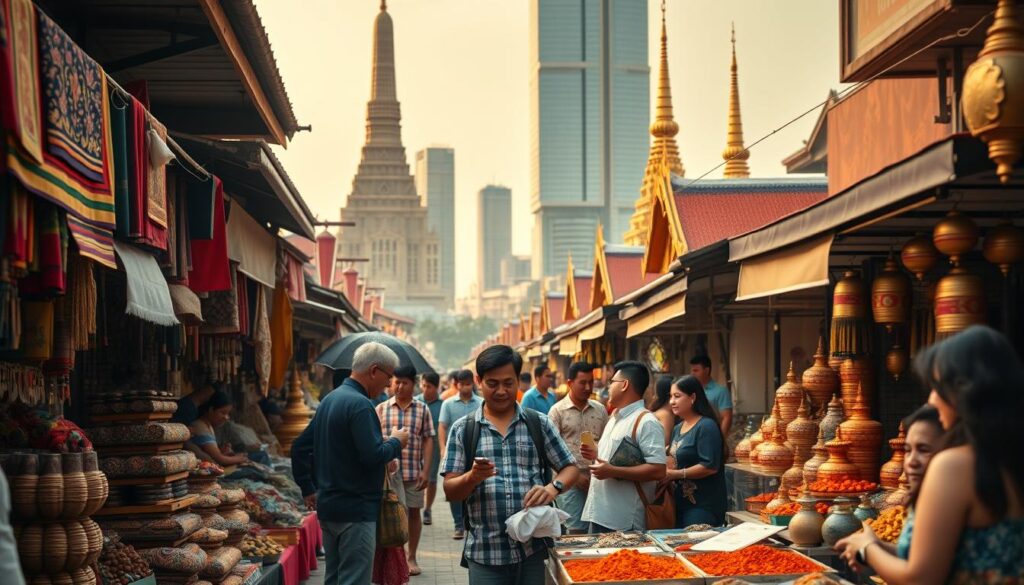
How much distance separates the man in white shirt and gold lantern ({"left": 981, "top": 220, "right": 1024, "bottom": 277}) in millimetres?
2363

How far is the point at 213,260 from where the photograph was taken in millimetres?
8820

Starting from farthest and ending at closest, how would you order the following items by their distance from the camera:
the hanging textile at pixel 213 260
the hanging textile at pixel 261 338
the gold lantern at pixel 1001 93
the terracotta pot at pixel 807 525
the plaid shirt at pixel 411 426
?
1. the hanging textile at pixel 261 338
2. the plaid shirt at pixel 411 426
3. the hanging textile at pixel 213 260
4. the terracotta pot at pixel 807 525
5. the gold lantern at pixel 1001 93

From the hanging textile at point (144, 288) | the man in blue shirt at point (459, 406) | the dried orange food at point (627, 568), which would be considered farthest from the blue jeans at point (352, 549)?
the man in blue shirt at point (459, 406)

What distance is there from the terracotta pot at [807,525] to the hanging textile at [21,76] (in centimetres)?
444

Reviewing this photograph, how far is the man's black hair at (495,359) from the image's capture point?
6484mm

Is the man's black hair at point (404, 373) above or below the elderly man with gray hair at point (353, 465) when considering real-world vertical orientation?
above

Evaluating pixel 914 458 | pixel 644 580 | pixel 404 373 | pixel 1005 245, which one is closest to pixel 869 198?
pixel 1005 245

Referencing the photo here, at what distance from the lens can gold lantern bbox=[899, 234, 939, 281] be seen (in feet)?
22.3

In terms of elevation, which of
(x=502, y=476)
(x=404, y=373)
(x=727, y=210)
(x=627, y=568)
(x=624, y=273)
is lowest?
(x=627, y=568)

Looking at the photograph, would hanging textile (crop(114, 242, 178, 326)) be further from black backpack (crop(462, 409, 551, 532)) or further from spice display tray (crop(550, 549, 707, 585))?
spice display tray (crop(550, 549, 707, 585))

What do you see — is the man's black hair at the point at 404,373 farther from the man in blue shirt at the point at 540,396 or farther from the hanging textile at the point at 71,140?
the hanging textile at the point at 71,140

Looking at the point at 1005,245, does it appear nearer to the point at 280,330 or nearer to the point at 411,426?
the point at 411,426

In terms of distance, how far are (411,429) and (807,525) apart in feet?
16.6

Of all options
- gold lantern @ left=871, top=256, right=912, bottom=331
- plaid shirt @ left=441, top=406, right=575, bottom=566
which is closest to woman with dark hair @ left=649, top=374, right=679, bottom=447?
gold lantern @ left=871, top=256, right=912, bottom=331
